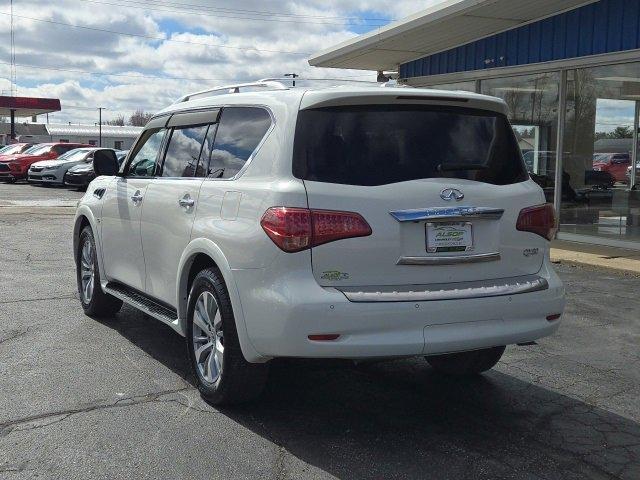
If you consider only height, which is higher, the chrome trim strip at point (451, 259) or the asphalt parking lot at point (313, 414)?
the chrome trim strip at point (451, 259)

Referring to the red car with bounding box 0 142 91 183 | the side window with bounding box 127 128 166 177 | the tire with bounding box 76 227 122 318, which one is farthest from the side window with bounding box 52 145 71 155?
the side window with bounding box 127 128 166 177

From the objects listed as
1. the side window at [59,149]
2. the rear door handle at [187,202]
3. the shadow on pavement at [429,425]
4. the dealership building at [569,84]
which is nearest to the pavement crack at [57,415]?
the shadow on pavement at [429,425]

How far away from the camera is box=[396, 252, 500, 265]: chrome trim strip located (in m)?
4.09

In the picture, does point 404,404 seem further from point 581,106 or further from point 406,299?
point 581,106

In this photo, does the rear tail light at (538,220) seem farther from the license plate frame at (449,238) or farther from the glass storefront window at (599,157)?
the glass storefront window at (599,157)

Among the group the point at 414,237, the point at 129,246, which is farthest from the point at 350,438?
the point at 129,246

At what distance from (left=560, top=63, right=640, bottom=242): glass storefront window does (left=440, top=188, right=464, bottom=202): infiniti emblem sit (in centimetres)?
871

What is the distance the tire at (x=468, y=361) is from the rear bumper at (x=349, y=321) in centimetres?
102

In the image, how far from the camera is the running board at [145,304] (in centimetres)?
525

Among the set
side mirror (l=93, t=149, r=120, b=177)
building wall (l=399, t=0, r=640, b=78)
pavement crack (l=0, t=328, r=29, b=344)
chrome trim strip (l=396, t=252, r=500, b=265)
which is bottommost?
pavement crack (l=0, t=328, r=29, b=344)

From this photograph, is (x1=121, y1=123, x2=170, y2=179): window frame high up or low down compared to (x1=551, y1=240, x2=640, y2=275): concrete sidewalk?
up

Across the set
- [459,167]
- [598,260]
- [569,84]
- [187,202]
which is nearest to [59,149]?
[569,84]

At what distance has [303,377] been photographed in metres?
5.34

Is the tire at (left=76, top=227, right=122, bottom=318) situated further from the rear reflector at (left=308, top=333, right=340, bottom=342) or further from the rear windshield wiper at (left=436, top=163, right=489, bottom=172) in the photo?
the rear windshield wiper at (left=436, top=163, right=489, bottom=172)
